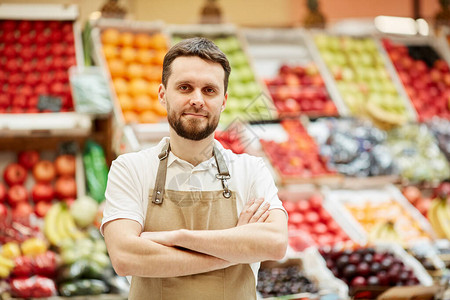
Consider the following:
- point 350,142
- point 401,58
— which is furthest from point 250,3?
point 350,142

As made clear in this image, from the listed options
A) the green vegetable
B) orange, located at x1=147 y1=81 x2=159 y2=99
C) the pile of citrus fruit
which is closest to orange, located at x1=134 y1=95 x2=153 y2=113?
the pile of citrus fruit

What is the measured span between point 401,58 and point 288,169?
2589 mm

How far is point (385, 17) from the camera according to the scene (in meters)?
9.58

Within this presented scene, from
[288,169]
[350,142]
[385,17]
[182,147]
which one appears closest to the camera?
[182,147]

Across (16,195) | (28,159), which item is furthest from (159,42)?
(16,195)

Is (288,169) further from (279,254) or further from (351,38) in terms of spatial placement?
(279,254)

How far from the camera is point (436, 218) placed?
4.89m

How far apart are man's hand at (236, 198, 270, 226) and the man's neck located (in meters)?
0.21

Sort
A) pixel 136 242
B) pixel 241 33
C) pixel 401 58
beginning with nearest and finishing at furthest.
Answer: pixel 136 242 → pixel 241 33 → pixel 401 58

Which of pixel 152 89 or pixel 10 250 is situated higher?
pixel 152 89

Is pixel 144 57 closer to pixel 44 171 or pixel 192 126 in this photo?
pixel 44 171

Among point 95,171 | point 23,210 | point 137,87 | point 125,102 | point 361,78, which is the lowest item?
point 23,210

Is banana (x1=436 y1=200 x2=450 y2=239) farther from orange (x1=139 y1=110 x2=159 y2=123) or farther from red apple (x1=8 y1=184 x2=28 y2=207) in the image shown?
red apple (x1=8 y1=184 x2=28 y2=207)

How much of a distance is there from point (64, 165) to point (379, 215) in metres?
2.55
